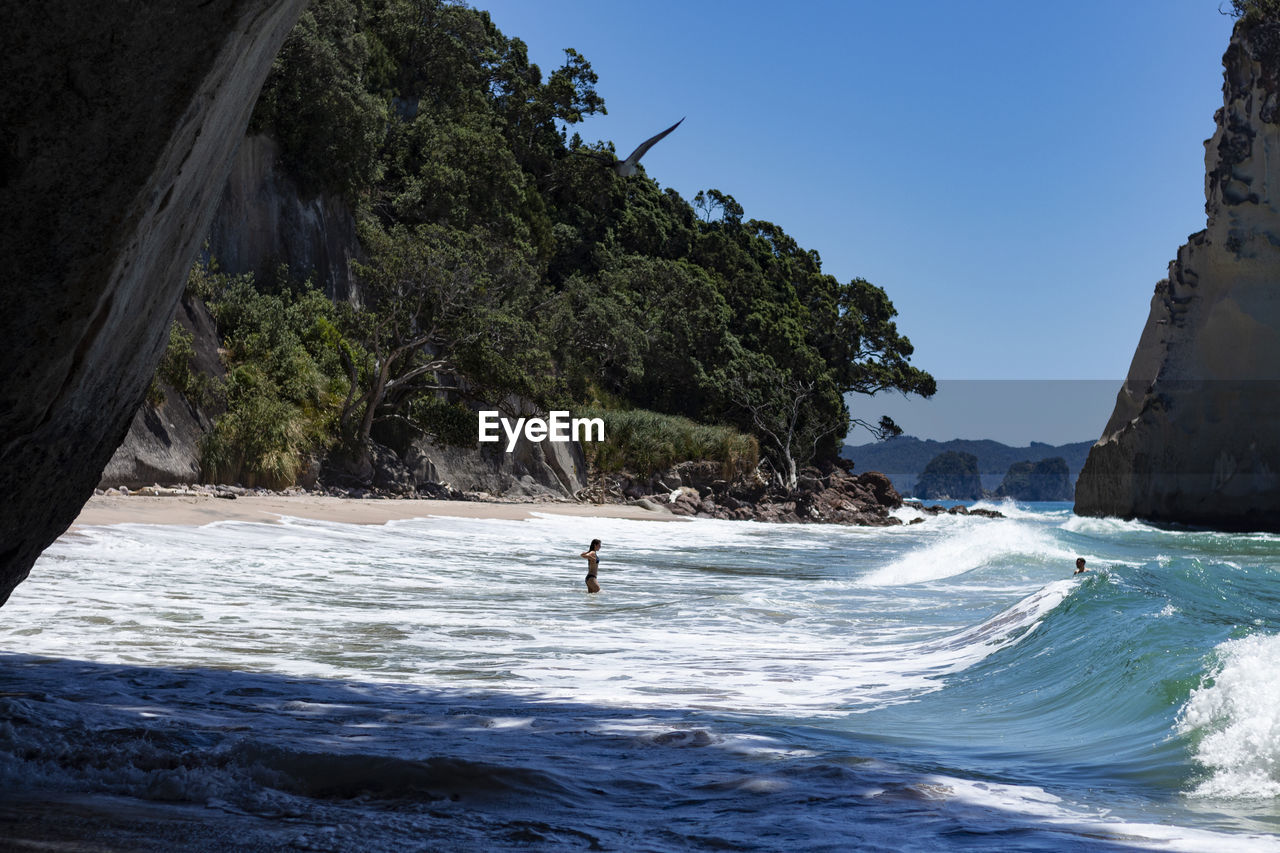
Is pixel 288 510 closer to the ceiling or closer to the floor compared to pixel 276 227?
closer to the floor

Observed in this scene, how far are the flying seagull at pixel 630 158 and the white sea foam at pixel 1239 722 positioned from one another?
1662 inches

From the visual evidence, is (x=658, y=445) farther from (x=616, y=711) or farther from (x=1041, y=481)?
(x=1041, y=481)

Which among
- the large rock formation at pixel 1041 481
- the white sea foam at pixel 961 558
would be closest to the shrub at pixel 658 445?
the white sea foam at pixel 961 558

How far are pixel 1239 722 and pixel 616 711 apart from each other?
3283 millimetres

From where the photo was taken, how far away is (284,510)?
19.1 meters

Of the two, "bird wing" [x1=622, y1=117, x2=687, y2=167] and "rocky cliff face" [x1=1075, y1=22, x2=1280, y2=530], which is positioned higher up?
"bird wing" [x1=622, y1=117, x2=687, y2=167]

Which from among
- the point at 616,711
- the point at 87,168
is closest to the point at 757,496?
the point at 616,711

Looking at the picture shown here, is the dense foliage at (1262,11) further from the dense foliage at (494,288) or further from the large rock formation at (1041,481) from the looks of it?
the large rock formation at (1041,481)

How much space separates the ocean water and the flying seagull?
35.5m

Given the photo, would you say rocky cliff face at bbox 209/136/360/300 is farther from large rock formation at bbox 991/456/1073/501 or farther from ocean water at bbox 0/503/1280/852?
large rock formation at bbox 991/456/1073/501

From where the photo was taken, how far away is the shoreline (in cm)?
1527

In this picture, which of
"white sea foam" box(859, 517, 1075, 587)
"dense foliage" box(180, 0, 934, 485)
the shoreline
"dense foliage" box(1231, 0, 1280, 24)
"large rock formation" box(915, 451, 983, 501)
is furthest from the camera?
"large rock formation" box(915, 451, 983, 501)

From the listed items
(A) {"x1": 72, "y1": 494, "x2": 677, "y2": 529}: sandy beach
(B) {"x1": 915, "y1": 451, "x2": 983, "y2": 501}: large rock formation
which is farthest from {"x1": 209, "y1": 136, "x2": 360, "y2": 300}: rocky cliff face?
(B) {"x1": 915, "y1": 451, "x2": 983, "y2": 501}: large rock formation

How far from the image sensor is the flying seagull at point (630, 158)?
153ft
